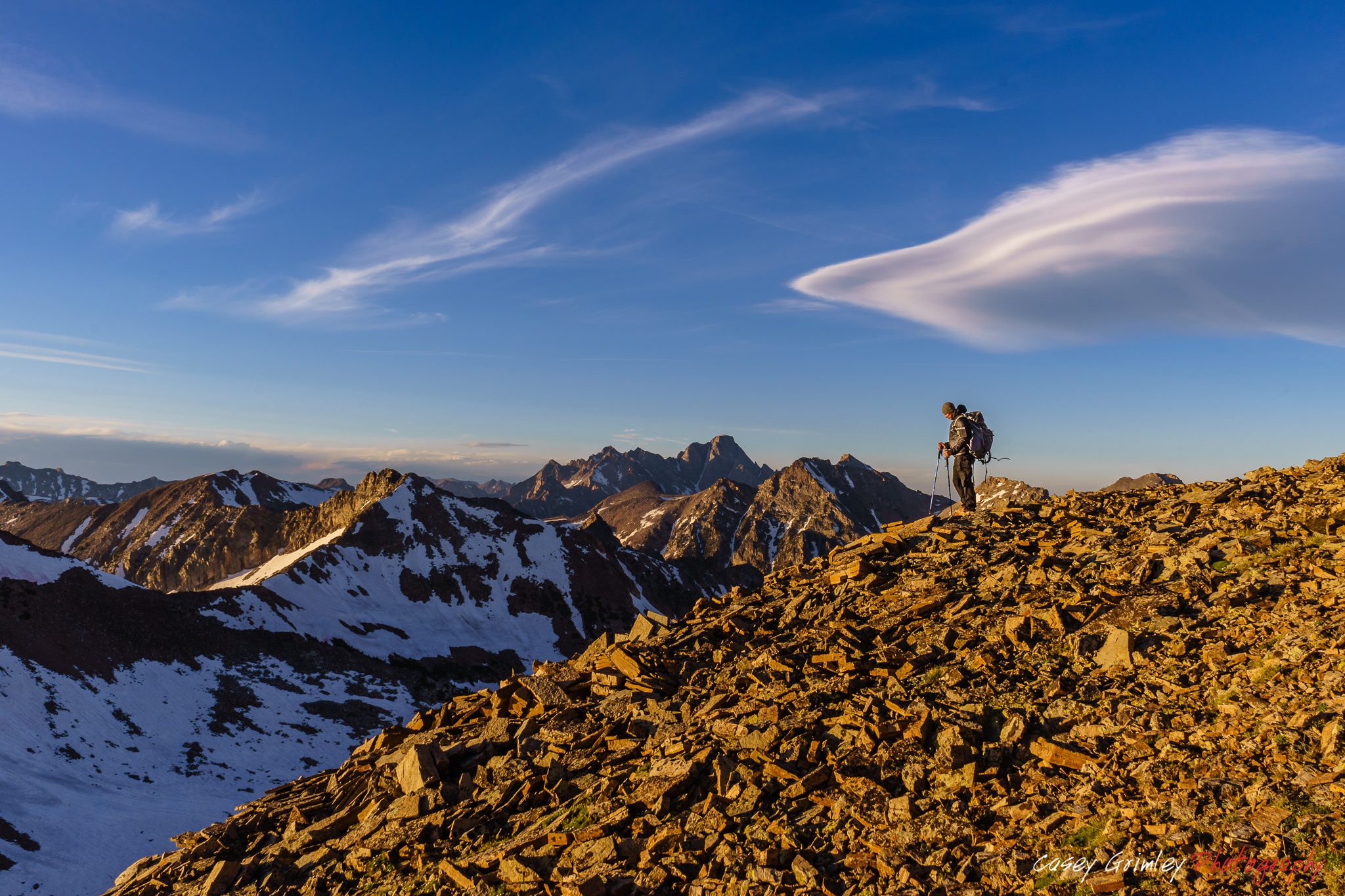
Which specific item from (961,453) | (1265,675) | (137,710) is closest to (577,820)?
(1265,675)

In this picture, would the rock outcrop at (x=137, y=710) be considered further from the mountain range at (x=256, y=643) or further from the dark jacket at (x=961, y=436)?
the dark jacket at (x=961, y=436)

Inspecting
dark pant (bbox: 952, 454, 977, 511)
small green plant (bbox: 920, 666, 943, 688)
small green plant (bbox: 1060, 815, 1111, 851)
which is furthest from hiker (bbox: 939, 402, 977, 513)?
small green plant (bbox: 1060, 815, 1111, 851)

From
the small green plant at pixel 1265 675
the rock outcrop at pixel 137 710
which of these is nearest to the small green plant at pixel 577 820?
the small green plant at pixel 1265 675

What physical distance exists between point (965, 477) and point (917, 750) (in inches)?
508

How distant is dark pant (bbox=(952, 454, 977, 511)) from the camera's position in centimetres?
2219

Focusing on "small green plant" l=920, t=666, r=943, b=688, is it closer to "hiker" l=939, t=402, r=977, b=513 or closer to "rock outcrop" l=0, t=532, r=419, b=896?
"hiker" l=939, t=402, r=977, b=513

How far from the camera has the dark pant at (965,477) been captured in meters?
22.2

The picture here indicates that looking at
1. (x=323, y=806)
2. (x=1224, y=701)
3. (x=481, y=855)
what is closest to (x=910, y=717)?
(x=1224, y=701)

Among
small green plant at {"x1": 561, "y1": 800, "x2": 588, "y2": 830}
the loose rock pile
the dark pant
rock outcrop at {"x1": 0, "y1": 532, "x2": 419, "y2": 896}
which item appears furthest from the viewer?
rock outcrop at {"x1": 0, "y1": 532, "x2": 419, "y2": 896}

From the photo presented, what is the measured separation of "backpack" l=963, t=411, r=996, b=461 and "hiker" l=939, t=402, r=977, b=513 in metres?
0.08

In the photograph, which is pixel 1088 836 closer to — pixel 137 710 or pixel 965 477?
pixel 965 477

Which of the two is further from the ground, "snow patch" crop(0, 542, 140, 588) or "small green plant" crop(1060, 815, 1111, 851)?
"small green plant" crop(1060, 815, 1111, 851)

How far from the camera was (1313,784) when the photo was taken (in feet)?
27.2

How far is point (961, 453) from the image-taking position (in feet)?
73.5
